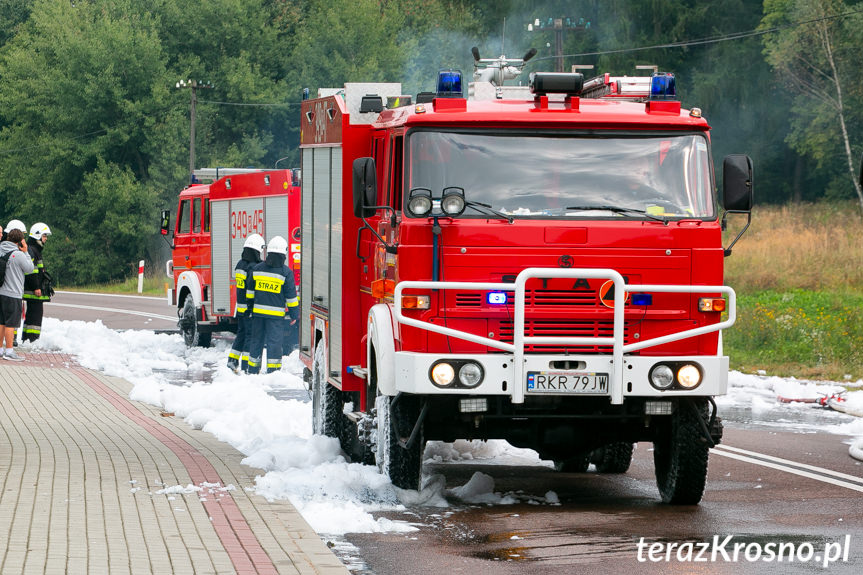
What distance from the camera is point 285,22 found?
68.3m

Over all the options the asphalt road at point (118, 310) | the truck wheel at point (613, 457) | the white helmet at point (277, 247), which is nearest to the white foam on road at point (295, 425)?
the truck wheel at point (613, 457)

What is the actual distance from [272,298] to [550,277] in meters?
9.99

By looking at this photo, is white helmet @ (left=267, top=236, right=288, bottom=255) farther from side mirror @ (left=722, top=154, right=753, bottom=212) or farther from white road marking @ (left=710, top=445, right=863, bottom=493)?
side mirror @ (left=722, top=154, right=753, bottom=212)

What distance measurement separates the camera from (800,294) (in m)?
27.4

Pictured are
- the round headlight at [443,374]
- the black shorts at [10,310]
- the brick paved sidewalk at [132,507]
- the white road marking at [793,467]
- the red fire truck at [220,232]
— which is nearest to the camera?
the brick paved sidewalk at [132,507]

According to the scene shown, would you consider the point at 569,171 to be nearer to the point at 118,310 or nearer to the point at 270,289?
the point at 270,289

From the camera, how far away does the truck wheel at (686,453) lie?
913 cm

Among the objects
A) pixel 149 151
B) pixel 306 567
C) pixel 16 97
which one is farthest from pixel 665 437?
pixel 16 97

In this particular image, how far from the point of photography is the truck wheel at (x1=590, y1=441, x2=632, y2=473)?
11.0 metres

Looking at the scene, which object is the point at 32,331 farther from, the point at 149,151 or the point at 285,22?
the point at 285,22

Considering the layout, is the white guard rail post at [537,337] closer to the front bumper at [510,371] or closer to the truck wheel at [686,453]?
the front bumper at [510,371]

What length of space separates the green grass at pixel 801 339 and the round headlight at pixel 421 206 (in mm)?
11633

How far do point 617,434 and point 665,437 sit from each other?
37 cm

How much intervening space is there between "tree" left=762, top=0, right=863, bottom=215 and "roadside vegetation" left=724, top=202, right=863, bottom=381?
5650 millimetres
